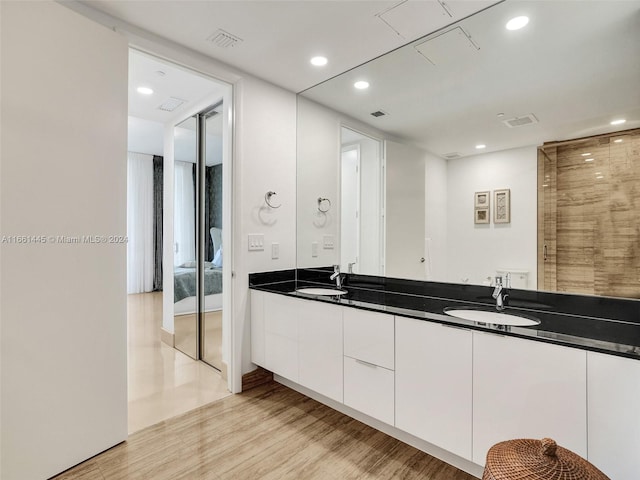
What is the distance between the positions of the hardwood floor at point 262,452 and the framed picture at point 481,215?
140cm

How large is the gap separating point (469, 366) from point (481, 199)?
1.03m

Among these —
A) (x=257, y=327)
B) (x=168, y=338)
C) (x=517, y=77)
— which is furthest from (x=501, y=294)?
(x=168, y=338)

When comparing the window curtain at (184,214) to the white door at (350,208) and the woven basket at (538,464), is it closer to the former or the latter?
the white door at (350,208)

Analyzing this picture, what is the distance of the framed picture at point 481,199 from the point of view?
6.66 ft

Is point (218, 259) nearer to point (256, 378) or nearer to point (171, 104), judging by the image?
point (256, 378)

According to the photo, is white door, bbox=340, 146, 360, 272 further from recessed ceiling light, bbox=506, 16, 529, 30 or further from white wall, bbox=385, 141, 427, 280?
recessed ceiling light, bbox=506, 16, 529, 30

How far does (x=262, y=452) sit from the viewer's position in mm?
1905

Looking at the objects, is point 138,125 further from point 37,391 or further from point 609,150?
point 609,150

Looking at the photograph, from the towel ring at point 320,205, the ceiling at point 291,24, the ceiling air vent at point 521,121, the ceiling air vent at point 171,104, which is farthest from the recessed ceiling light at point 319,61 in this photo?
the ceiling air vent at point 171,104

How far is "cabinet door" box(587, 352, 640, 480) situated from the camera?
3.88 feet

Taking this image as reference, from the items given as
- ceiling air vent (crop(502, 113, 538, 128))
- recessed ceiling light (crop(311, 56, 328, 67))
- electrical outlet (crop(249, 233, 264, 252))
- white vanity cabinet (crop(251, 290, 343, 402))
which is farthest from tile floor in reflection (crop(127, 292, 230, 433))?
ceiling air vent (crop(502, 113, 538, 128))

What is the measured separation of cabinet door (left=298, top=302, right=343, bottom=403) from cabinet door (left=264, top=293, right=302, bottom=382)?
7 cm

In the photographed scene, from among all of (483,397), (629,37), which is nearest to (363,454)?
(483,397)

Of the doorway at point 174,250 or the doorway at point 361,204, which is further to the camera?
the doorway at point 361,204
